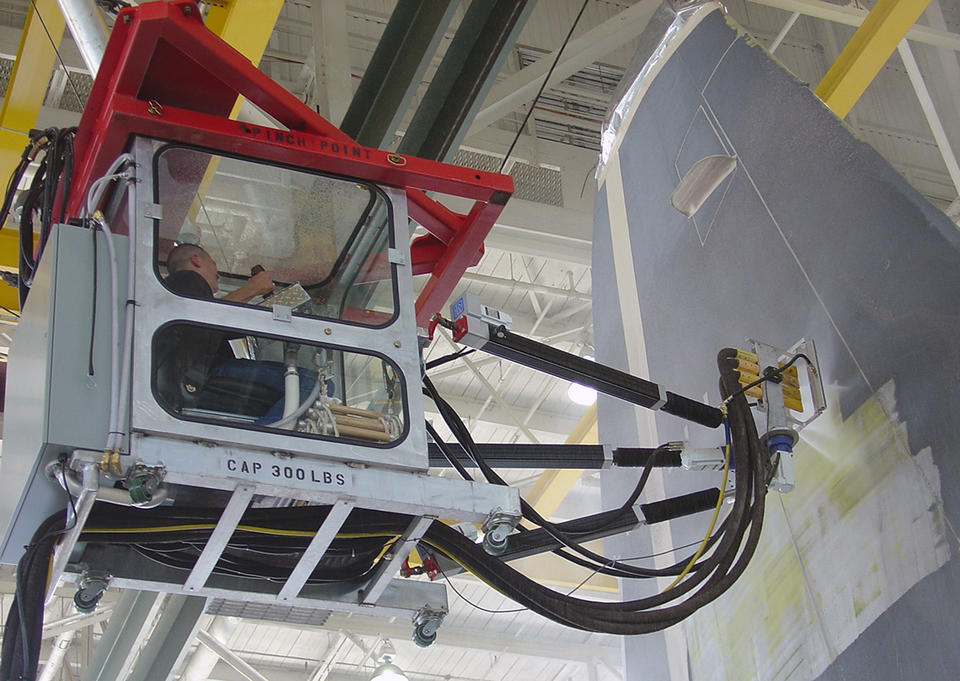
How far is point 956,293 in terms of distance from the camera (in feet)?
12.3

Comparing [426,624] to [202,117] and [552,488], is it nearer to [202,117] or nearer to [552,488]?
[202,117]

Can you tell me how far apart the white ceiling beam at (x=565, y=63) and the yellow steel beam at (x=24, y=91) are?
120 inches

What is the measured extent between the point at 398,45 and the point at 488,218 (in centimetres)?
217

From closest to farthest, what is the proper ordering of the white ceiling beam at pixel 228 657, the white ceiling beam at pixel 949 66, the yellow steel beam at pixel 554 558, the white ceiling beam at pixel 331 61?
the white ceiling beam at pixel 331 61
the white ceiling beam at pixel 949 66
the yellow steel beam at pixel 554 558
the white ceiling beam at pixel 228 657

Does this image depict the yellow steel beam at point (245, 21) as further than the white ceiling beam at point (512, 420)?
No

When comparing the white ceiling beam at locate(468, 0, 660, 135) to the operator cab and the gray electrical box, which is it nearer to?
the operator cab

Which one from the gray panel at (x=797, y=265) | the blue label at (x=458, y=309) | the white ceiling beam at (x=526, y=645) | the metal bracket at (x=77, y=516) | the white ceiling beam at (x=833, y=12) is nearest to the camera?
the metal bracket at (x=77, y=516)

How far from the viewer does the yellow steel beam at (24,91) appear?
25.1 ft

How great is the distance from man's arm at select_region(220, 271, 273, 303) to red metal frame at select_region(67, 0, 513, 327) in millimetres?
456

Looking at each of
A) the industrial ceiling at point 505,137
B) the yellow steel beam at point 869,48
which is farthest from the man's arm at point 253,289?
the yellow steel beam at point 869,48

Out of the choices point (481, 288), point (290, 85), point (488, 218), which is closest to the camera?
point (488, 218)

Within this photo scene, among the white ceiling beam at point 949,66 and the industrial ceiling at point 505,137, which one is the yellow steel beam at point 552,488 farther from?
the white ceiling beam at point 949,66

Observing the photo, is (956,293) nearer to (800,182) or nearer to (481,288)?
(800,182)

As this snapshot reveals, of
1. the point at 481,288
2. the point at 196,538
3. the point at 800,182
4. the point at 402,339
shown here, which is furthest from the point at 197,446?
the point at 481,288
